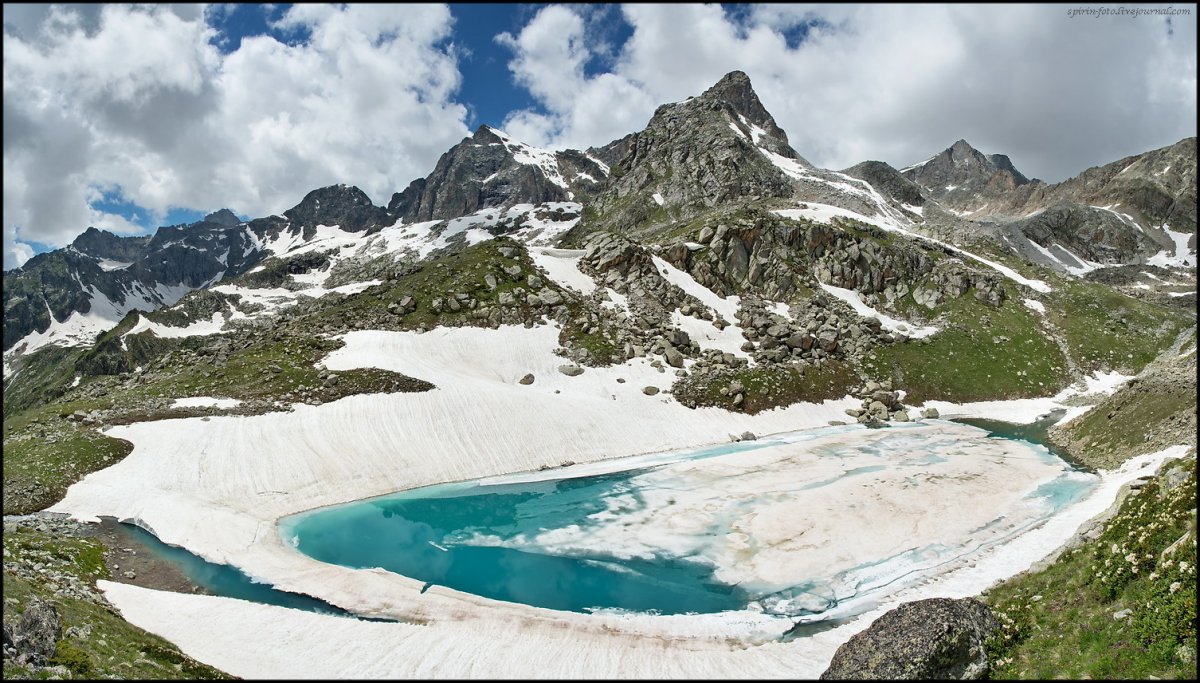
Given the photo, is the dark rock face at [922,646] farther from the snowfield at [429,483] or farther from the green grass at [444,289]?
the green grass at [444,289]

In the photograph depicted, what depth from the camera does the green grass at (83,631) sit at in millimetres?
16406

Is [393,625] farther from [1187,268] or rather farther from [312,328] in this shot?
[1187,268]

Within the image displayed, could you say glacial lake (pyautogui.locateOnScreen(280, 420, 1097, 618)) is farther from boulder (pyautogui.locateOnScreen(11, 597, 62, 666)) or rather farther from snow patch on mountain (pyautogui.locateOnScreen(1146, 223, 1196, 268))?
snow patch on mountain (pyautogui.locateOnScreen(1146, 223, 1196, 268))

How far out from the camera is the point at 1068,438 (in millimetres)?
55219

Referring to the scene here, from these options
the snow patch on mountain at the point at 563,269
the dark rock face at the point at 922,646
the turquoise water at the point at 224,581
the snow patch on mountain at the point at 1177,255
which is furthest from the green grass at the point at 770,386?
the snow patch on mountain at the point at 1177,255

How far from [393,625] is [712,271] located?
→ 7883 cm

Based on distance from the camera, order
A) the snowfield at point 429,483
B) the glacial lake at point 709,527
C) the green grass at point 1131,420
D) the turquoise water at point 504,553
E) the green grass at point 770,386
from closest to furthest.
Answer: the snowfield at point 429,483 < the turquoise water at point 504,553 < the glacial lake at point 709,527 < the green grass at point 1131,420 < the green grass at point 770,386

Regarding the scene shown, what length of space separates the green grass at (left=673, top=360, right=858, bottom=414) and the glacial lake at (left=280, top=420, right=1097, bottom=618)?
47.7 feet

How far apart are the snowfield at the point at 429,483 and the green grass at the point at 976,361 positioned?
6.84 meters

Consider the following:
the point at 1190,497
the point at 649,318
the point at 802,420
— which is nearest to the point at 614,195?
the point at 649,318

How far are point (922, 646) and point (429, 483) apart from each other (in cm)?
3658

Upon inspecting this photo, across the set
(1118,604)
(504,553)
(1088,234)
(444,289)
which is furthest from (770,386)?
(1088,234)

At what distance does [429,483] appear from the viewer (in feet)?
148

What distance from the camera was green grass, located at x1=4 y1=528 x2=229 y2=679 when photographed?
16406 mm
